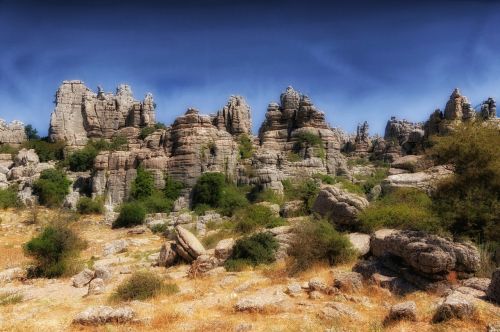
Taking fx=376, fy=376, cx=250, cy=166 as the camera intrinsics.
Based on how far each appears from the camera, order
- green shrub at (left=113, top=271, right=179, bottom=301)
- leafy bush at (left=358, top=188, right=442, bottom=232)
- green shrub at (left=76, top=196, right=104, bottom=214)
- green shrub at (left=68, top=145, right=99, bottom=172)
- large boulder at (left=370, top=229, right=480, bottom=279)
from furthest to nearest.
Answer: green shrub at (left=68, top=145, right=99, bottom=172) → green shrub at (left=76, top=196, right=104, bottom=214) → leafy bush at (left=358, top=188, right=442, bottom=232) → green shrub at (left=113, top=271, right=179, bottom=301) → large boulder at (left=370, top=229, right=480, bottom=279)

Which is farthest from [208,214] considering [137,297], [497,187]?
[497,187]

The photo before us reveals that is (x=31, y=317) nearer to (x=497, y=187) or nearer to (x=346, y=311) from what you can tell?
(x=346, y=311)

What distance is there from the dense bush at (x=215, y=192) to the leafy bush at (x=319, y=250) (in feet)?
52.3

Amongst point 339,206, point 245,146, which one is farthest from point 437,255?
point 245,146

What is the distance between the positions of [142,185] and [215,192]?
662 cm

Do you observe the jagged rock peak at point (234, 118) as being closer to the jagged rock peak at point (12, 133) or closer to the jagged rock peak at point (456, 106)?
the jagged rock peak at point (456, 106)

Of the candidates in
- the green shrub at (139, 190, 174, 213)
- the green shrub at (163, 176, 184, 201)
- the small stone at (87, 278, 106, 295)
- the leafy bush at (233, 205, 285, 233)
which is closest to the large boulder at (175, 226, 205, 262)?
the small stone at (87, 278, 106, 295)

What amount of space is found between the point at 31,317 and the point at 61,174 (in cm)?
2856

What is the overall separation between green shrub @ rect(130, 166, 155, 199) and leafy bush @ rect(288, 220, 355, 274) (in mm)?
21689

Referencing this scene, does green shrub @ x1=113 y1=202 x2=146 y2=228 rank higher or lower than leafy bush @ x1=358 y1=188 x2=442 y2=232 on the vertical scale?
lower

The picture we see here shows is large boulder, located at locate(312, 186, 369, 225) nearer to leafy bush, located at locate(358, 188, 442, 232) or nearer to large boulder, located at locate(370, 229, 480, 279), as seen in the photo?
leafy bush, located at locate(358, 188, 442, 232)

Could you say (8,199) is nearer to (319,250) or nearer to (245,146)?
(245,146)

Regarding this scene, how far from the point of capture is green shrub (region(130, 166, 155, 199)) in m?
31.2

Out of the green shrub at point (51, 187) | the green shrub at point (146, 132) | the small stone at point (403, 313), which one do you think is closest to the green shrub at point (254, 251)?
the small stone at point (403, 313)
